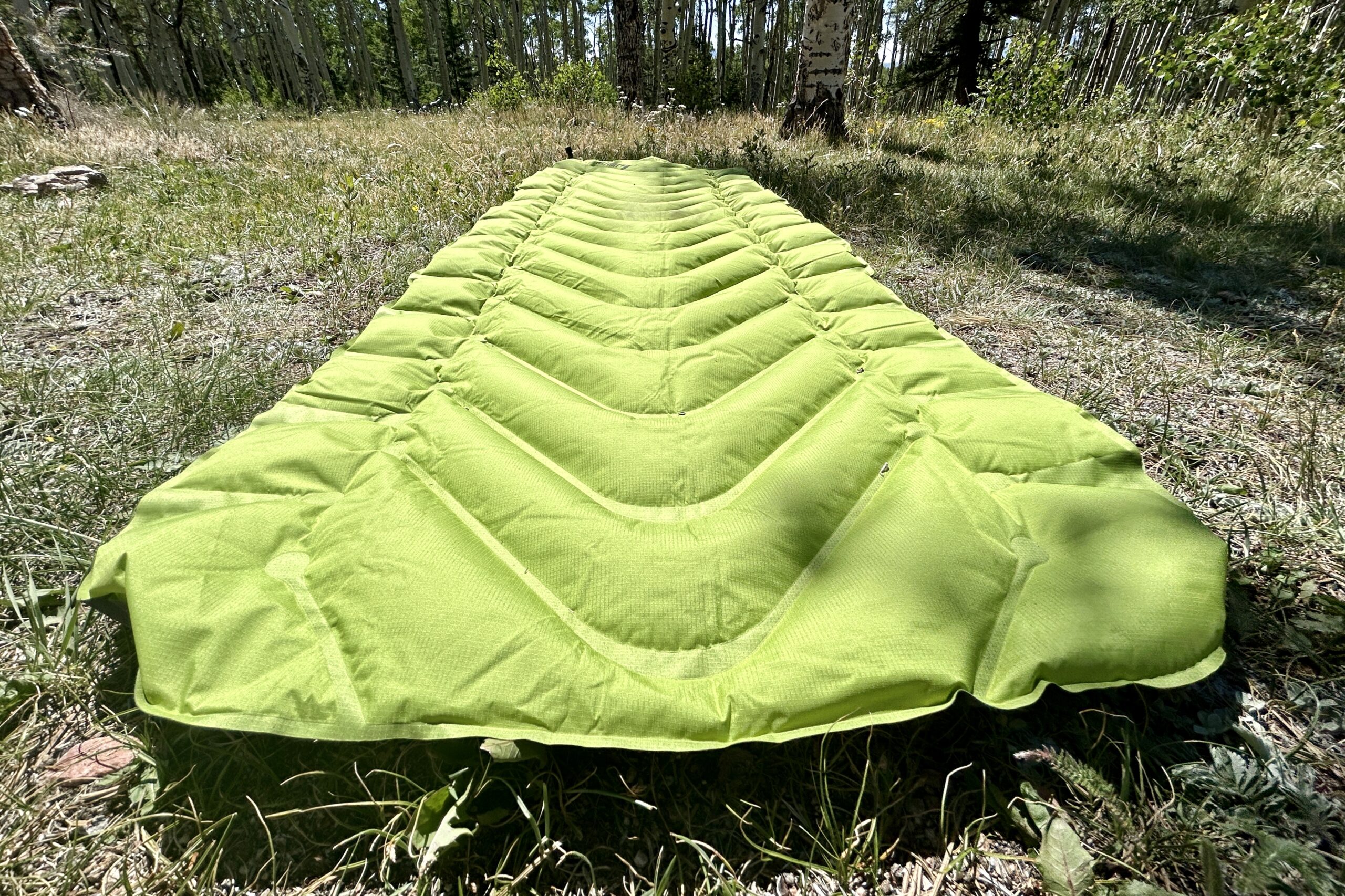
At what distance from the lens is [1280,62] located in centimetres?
330

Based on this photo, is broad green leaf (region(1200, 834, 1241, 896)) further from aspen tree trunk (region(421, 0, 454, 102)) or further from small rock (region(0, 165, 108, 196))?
aspen tree trunk (region(421, 0, 454, 102))

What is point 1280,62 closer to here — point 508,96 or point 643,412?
point 643,412

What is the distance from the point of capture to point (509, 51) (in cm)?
1719

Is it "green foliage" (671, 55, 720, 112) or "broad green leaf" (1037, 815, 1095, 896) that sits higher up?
"green foliage" (671, 55, 720, 112)

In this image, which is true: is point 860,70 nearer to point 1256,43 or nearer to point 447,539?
point 1256,43

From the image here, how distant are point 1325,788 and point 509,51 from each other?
834 inches

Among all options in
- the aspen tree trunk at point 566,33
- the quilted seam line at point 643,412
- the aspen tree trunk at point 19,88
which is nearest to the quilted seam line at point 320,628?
the quilted seam line at point 643,412

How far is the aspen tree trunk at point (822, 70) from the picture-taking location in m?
4.12

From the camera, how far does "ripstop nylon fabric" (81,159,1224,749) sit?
744 millimetres

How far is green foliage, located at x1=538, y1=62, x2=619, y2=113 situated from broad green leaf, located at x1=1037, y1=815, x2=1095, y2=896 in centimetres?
597

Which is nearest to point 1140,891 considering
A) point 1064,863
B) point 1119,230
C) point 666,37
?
point 1064,863

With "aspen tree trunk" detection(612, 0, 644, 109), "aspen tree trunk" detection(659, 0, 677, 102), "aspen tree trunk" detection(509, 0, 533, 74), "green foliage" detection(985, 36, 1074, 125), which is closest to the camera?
"green foliage" detection(985, 36, 1074, 125)

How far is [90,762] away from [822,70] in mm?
5110

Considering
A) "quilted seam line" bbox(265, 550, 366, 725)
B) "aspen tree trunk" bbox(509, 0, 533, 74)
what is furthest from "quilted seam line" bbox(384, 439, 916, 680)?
"aspen tree trunk" bbox(509, 0, 533, 74)
